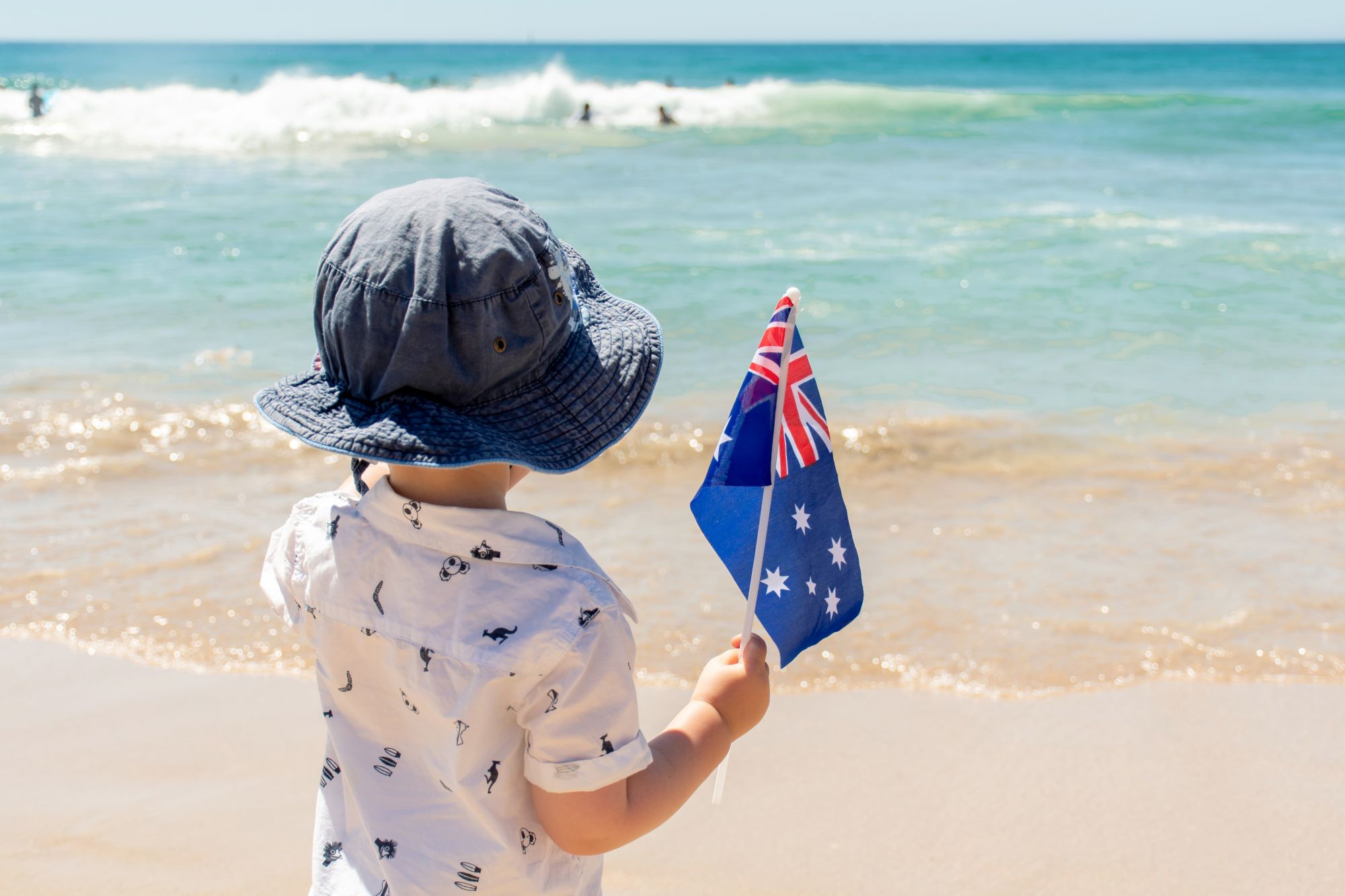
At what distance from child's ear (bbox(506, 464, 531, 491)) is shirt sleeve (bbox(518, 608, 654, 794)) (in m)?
0.20

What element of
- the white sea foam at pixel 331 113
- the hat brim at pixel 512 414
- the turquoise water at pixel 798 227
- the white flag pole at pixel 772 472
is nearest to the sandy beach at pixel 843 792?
the white flag pole at pixel 772 472

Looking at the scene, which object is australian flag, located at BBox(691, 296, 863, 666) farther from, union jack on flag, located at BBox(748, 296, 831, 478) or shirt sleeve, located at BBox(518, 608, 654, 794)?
shirt sleeve, located at BBox(518, 608, 654, 794)

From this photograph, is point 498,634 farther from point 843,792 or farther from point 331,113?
point 331,113

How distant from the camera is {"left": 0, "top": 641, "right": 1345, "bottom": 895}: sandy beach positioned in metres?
2.28

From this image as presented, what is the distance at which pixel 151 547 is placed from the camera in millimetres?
3676

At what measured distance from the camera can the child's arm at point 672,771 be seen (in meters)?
1.18

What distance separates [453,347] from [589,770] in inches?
17.4

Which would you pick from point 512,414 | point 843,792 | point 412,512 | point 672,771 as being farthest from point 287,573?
point 843,792

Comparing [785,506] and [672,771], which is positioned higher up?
[785,506]

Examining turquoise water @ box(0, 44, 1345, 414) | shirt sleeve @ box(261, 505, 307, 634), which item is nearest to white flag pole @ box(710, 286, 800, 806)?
shirt sleeve @ box(261, 505, 307, 634)

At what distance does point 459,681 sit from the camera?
1.15 m

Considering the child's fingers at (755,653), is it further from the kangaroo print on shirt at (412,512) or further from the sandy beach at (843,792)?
the sandy beach at (843,792)

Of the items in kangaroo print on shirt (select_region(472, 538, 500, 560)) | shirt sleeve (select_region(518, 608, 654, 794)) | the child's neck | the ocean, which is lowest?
the ocean

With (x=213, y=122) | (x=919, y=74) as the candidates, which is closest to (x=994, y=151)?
(x=213, y=122)
